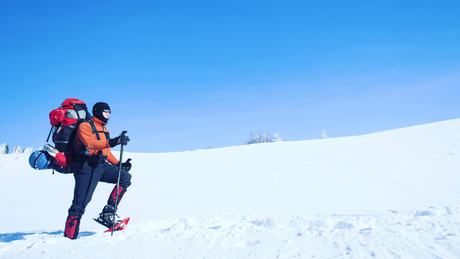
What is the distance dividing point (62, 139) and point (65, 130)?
14 centimetres

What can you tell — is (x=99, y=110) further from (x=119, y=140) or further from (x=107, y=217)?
(x=107, y=217)

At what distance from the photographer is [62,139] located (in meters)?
3.73

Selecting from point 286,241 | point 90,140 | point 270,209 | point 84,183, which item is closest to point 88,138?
point 90,140

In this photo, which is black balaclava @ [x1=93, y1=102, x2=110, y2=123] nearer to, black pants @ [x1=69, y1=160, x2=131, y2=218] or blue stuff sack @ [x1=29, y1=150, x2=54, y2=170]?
black pants @ [x1=69, y1=160, x2=131, y2=218]

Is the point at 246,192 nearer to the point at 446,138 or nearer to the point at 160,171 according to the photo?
the point at 160,171

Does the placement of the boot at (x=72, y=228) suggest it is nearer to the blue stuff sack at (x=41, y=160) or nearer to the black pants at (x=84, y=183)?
the black pants at (x=84, y=183)

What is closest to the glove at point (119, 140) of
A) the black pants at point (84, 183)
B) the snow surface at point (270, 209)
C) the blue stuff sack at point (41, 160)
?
the black pants at point (84, 183)

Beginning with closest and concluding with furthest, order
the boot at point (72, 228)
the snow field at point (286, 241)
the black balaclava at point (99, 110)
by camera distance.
A: 1. the snow field at point (286, 241)
2. the boot at point (72, 228)
3. the black balaclava at point (99, 110)

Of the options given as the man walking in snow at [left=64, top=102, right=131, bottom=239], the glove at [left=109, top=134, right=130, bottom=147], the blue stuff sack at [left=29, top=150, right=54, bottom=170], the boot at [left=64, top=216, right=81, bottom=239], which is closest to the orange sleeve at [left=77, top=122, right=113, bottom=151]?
the man walking in snow at [left=64, top=102, right=131, bottom=239]

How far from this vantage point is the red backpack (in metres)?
3.68

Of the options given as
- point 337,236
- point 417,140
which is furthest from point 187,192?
point 417,140

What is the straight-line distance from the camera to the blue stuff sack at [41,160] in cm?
362

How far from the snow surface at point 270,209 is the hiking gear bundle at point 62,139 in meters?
1.01

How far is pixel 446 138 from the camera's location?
10.3 m
